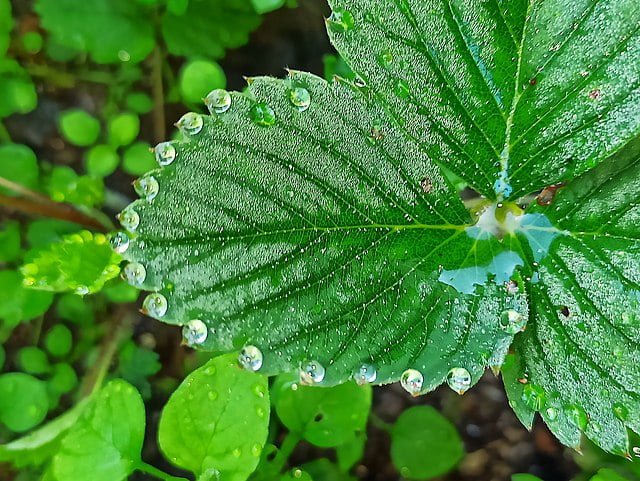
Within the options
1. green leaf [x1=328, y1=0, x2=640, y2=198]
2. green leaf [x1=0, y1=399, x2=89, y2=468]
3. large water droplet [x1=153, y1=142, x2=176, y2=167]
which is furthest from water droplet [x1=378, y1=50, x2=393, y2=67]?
green leaf [x1=0, y1=399, x2=89, y2=468]

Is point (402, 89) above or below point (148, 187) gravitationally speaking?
above

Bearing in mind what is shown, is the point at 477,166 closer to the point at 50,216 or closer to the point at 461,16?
the point at 461,16

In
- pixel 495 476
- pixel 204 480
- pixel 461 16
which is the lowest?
pixel 204 480

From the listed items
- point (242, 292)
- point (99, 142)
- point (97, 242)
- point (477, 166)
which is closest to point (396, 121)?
point (477, 166)

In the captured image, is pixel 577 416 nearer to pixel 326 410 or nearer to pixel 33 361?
pixel 326 410

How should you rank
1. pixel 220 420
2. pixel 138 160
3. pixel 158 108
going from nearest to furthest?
pixel 220 420
pixel 138 160
pixel 158 108

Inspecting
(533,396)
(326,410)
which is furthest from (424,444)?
(533,396)

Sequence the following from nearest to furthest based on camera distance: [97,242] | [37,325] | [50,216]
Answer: [97,242] → [50,216] → [37,325]
